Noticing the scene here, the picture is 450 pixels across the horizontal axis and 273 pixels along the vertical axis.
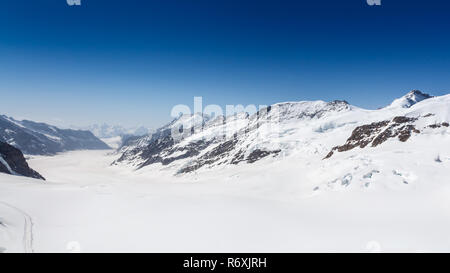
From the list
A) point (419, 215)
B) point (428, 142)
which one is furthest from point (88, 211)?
point (428, 142)

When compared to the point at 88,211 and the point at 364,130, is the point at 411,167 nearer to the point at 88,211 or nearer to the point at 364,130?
the point at 88,211

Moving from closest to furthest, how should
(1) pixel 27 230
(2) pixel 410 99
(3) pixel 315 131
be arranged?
(1) pixel 27 230 < (3) pixel 315 131 < (2) pixel 410 99

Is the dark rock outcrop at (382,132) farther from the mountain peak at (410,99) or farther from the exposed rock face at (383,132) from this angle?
the mountain peak at (410,99)

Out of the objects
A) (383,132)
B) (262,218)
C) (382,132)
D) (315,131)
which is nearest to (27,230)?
(262,218)

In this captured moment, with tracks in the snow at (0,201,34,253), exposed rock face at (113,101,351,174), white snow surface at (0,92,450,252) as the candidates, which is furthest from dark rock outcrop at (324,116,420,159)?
tracks in the snow at (0,201,34,253)

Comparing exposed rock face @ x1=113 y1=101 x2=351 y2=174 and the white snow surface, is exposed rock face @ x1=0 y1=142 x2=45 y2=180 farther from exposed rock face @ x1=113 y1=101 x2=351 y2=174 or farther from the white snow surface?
exposed rock face @ x1=113 y1=101 x2=351 y2=174

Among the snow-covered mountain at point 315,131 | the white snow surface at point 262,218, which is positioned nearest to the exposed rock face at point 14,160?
the white snow surface at point 262,218

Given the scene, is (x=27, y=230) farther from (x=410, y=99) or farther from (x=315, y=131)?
(x=410, y=99)
